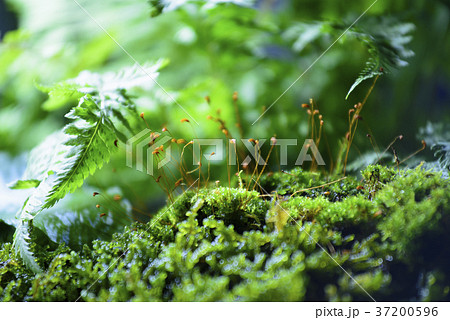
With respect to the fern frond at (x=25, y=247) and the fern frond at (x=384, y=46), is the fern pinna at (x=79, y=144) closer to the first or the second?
the fern frond at (x=25, y=247)

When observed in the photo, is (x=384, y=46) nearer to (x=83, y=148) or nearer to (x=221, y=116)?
(x=221, y=116)

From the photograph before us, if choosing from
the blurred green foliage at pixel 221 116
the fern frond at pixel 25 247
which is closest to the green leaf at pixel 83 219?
the blurred green foliage at pixel 221 116

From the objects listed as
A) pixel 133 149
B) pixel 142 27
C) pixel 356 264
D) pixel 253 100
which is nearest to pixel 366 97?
pixel 253 100

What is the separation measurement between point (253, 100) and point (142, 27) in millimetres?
461

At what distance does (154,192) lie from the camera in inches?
35.0

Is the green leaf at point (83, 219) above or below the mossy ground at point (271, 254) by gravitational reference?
below

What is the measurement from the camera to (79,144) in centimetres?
65

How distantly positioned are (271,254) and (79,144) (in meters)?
0.38

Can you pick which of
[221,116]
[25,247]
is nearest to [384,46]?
[221,116]

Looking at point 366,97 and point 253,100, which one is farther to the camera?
point 253,100

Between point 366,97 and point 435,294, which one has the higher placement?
point 366,97

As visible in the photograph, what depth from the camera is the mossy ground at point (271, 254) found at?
20.8 inches

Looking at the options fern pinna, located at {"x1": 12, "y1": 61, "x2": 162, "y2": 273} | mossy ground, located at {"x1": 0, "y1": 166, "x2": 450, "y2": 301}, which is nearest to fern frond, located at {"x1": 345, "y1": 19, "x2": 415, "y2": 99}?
mossy ground, located at {"x1": 0, "y1": 166, "x2": 450, "y2": 301}
